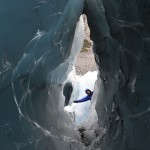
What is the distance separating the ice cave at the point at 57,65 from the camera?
6.30 feet

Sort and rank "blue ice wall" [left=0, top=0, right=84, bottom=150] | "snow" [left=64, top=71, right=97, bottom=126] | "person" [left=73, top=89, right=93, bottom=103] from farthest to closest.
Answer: "person" [left=73, top=89, right=93, bottom=103] < "snow" [left=64, top=71, right=97, bottom=126] < "blue ice wall" [left=0, top=0, right=84, bottom=150]

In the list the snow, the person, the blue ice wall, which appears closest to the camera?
the blue ice wall

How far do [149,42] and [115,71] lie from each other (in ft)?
0.94

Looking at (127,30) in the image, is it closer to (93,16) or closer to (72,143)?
(93,16)

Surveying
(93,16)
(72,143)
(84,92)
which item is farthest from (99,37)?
(84,92)

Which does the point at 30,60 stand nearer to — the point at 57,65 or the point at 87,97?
the point at 57,65

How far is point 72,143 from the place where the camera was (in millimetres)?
2400

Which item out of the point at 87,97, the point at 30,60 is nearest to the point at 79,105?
the point at 87,97

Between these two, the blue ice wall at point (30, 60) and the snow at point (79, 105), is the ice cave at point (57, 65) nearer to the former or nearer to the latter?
the blue ice wall at point (30, 60)

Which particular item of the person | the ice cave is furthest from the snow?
the ice cave

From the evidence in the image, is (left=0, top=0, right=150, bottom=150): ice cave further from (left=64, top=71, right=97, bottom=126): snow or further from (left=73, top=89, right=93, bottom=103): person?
(left=73, top=89, right=93, bottom=103): person

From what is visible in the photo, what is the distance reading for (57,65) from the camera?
2139 mm

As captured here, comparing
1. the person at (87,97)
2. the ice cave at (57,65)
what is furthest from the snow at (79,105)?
the ice cave at (57,65)

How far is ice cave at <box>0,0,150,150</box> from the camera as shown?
192 cm
